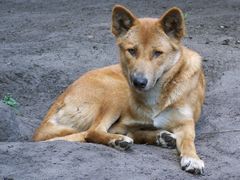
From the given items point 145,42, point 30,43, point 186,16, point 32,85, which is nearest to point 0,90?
point 32,85

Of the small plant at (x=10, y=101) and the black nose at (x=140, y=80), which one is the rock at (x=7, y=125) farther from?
the black nose at (x=140, y=80)

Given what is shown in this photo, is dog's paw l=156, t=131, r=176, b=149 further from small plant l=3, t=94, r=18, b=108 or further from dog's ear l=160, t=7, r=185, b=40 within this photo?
small plant l=3, t=94, r=18, b=108

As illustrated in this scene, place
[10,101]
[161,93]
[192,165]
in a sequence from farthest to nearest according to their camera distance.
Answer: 1. [10,101]
2. [161,93]
3. [192,165]

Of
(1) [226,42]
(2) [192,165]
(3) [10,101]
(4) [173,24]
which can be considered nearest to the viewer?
(2) [192,165]

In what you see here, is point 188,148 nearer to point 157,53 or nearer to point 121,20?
point 157,53

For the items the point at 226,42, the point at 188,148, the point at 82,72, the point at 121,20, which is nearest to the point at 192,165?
the point at 188,148

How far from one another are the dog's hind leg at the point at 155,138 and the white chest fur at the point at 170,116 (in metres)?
0.08

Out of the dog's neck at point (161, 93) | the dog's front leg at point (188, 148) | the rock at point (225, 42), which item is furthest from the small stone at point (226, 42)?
the dog's front leg at point (188, 148)

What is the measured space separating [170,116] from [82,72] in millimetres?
2601

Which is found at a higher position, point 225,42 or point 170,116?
point 170,116

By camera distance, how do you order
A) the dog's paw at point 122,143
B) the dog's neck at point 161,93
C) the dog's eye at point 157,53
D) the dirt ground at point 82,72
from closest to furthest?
the dirt ground at point 82,72
the dog's paw at point 122,143
the dog's eye at point 157,53
the dog's neck at point 161,93

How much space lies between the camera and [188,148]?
198 inches

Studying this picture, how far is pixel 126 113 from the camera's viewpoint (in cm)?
568

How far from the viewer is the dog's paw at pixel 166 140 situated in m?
5.34
